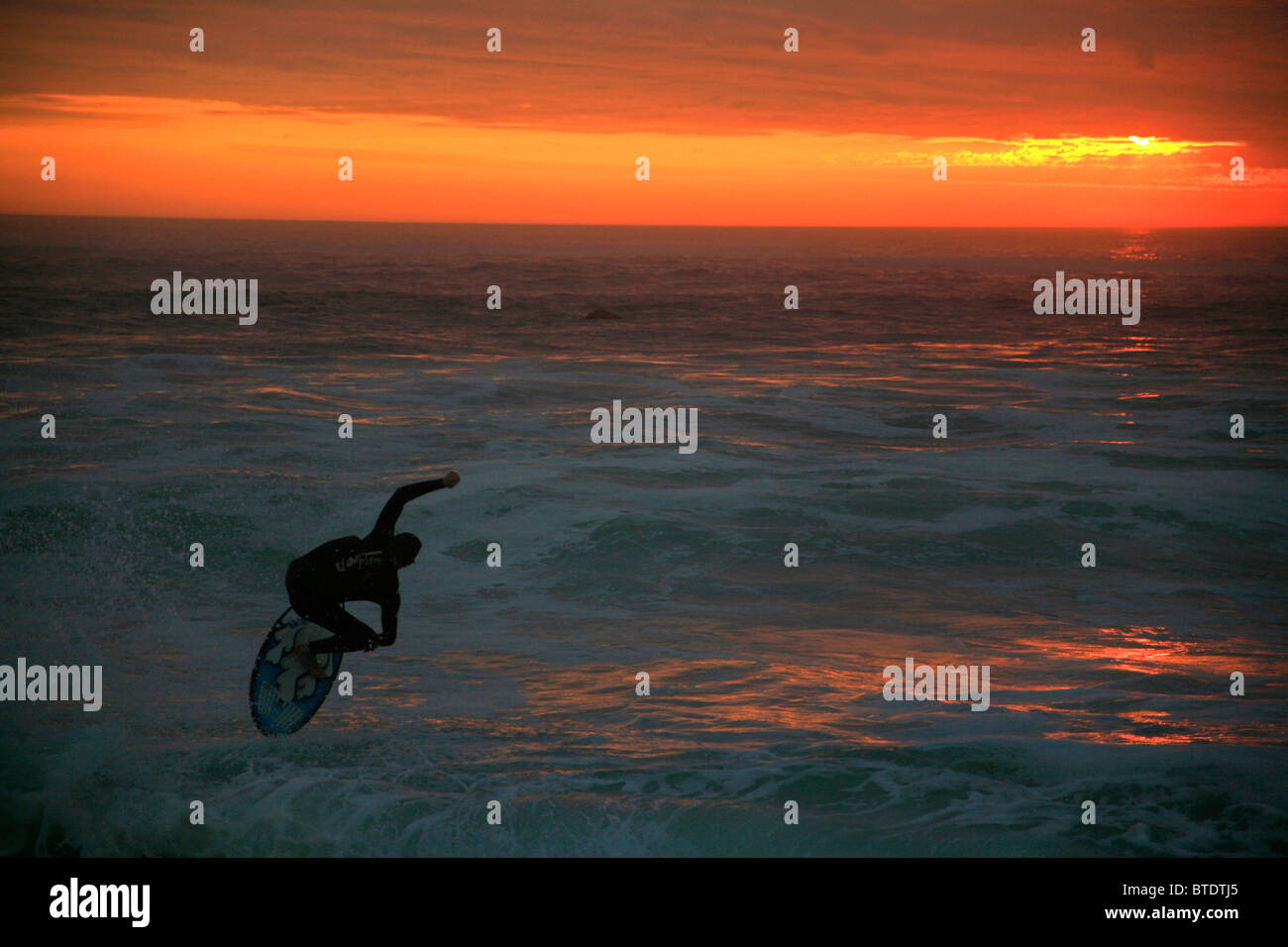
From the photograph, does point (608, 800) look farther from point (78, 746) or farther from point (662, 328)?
point (662, 328)

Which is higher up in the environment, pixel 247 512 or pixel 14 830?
pixel 247 512

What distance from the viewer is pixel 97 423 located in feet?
65.1

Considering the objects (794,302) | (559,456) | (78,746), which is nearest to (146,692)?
(78,746)

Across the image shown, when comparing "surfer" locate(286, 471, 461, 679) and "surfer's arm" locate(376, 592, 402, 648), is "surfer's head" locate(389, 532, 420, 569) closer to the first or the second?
"surfer" locate(286, 471, 461, 679)

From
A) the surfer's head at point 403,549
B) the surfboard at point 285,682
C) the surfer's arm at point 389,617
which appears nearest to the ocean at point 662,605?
the surfboard at point 285,682

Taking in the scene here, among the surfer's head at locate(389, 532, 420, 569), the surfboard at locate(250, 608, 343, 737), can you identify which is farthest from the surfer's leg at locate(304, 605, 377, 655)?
the surfboard at locate(250, 608, 343, 737)

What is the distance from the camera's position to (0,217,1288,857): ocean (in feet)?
23.2

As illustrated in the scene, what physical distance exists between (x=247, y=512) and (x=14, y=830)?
809cm

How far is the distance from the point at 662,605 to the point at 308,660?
16.2ft

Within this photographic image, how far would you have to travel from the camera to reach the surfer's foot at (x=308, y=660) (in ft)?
24.1

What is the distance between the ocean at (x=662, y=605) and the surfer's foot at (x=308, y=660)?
631 mm

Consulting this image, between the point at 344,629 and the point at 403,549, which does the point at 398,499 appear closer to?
the point at 403,549

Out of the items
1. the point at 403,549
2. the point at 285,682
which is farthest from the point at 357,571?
the point at 285,682

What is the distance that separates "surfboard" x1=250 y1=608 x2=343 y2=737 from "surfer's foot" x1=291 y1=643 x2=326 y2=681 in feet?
0.08
